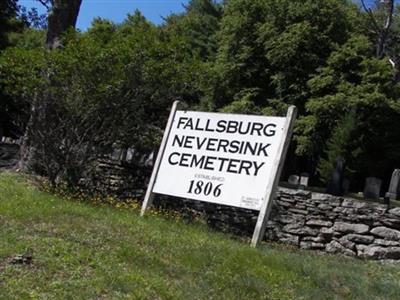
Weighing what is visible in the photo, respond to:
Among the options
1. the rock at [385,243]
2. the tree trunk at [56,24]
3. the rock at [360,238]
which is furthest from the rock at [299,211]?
the tree trunk at [56,24]

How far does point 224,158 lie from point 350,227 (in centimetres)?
307

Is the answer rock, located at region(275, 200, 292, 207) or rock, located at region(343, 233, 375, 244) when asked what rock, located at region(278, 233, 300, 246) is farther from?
rock, located at region(343, 233, 375, 244)

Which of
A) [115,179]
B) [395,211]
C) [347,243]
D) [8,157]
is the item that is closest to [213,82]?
[115,179]

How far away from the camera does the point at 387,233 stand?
31.7 ft

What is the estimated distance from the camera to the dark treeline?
9836 millimetres

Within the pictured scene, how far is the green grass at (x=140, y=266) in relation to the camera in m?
4.91

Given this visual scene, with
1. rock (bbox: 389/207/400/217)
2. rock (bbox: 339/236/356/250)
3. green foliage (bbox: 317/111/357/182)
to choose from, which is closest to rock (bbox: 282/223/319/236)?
rock (bbox: 339/236/356/250)

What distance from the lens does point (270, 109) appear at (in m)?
24.1

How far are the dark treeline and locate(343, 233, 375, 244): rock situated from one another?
399 centimetres

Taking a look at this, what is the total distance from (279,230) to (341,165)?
2934 mm

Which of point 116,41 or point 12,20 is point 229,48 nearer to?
point 12,20

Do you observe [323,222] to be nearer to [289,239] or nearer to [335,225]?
[335,225]

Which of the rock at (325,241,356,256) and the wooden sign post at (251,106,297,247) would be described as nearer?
the wooden sign post at (251,106,297,247)

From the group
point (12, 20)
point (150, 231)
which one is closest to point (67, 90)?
point (150, 231)
